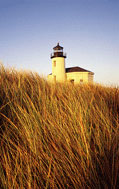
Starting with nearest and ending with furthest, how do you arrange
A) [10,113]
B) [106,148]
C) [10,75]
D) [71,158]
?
[71,158] → [106,148] → [10,113] → [10,75]

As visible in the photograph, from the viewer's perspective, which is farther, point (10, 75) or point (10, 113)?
point (10, 75)

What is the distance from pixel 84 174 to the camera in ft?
2.89

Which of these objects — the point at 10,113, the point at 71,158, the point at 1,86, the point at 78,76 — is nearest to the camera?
the point at 71,158

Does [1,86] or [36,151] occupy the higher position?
[1,86]

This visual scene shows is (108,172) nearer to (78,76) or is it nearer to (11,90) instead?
(11,90)

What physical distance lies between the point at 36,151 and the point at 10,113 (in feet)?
2.40

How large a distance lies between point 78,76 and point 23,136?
2238cm

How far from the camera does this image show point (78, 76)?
22984 millimetres

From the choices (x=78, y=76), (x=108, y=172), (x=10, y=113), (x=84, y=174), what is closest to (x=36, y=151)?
(x=84, y=174)

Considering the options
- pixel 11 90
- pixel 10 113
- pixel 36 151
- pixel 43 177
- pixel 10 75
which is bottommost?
pixel 43 177

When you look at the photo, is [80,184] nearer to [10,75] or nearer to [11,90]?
[11,90]

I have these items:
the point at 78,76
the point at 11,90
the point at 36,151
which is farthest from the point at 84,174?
the point at 78,76

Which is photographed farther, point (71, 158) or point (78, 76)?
point (78, 76)

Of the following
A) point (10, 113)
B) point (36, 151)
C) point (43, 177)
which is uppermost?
point (10, 113)
